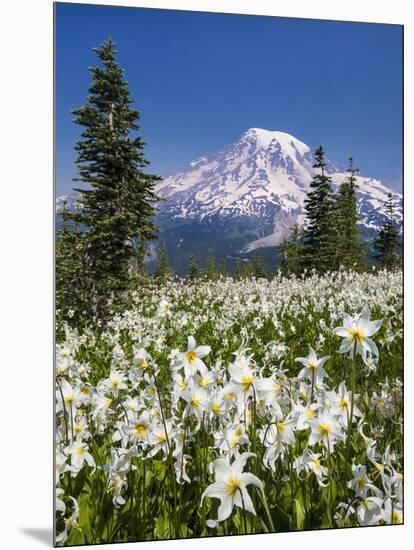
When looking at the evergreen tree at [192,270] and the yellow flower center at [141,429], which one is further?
the evergreen tree at [192,270]

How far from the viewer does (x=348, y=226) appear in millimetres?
4043

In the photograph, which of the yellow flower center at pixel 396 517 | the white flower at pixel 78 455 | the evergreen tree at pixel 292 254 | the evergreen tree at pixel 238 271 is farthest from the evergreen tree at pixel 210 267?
the yellow flower center at pixel 396 517

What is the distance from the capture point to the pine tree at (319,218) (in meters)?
3.93

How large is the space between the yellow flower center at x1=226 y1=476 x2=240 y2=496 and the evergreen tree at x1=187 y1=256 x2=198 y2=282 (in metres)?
1.51

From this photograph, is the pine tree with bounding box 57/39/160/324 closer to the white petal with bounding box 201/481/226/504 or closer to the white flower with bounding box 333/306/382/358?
the white flower with bounding box 333/306/382/358

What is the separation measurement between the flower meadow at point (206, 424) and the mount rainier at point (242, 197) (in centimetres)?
22

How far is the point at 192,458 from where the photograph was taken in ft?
10.8

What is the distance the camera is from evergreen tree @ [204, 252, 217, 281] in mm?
3779

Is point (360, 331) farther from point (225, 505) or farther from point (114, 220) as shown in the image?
point (114, 220)

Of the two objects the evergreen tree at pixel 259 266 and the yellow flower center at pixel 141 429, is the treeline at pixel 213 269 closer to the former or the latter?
the evergreen tree at pixel 259 266

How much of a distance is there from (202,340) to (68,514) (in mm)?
1185

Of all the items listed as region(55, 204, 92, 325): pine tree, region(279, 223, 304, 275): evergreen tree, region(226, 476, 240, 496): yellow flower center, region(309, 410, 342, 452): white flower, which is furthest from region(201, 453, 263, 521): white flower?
region(279, 223, 304, 275): evergreen tree

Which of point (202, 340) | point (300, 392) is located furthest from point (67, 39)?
point (300, 392)

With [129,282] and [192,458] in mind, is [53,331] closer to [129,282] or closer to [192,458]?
[129,282]
